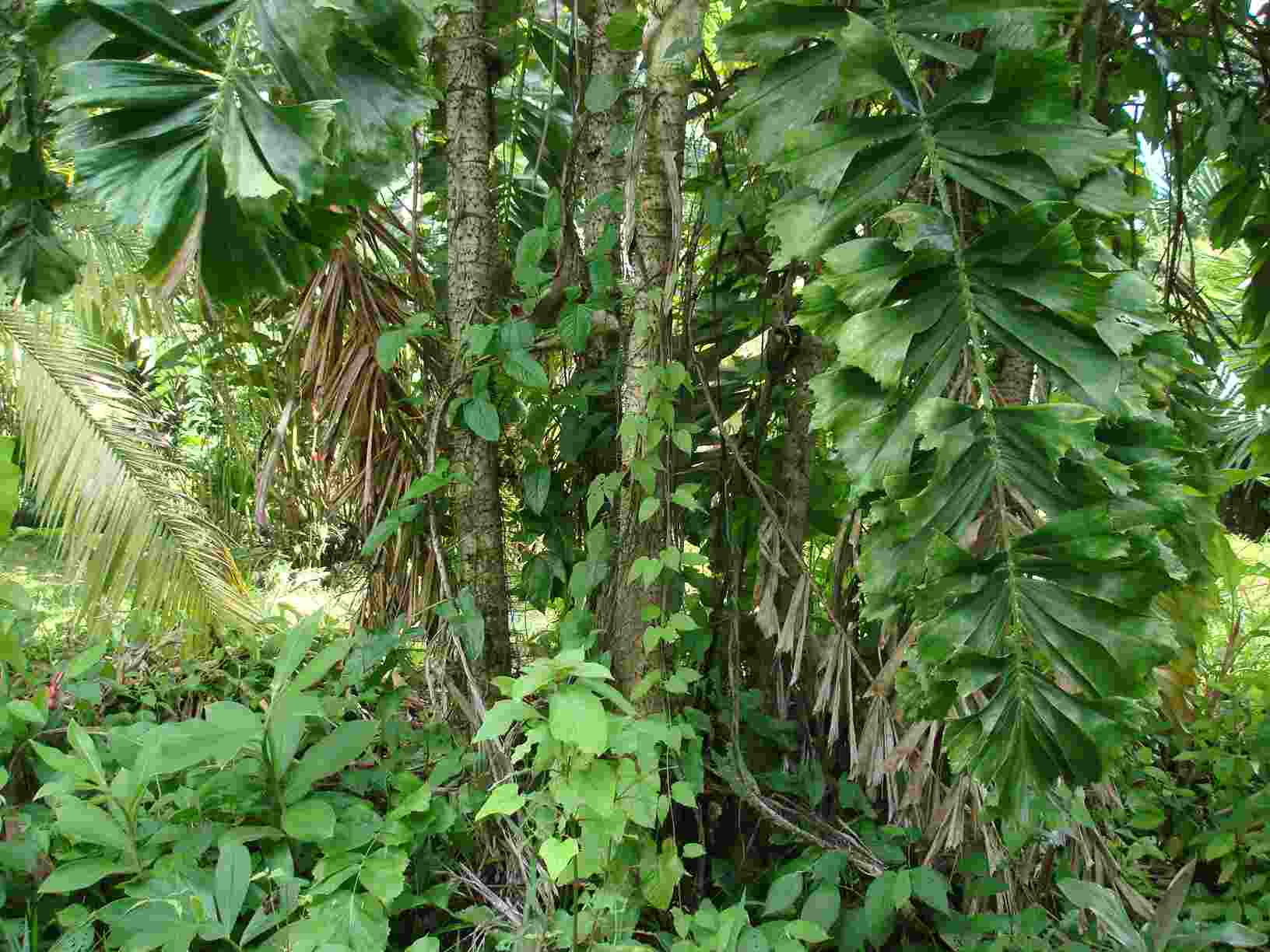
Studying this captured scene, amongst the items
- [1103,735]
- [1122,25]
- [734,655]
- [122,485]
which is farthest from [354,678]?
[1122,25]

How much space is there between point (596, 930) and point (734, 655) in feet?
1.71

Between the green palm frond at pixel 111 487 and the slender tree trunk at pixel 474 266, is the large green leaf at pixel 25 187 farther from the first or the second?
the green palm frond at pixel 111 487

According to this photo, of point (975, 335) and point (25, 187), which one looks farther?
point (25, 187)

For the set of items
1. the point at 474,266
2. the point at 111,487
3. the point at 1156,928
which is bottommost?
the point at 1156,928

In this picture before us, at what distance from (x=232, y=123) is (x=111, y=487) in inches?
81.5

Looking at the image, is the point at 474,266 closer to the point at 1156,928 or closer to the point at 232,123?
the point at 232,123

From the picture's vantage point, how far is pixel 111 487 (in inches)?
101

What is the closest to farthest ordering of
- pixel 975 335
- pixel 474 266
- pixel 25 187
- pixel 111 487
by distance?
1. pixel 975 335
2. pixel 25 187
3. pixel 474 266
4. pixel 111 487

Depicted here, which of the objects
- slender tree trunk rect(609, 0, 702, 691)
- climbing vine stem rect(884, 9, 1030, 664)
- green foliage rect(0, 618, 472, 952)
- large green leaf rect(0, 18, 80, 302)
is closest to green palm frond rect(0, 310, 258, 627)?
green foliage rect(0, 618, 472, 952)

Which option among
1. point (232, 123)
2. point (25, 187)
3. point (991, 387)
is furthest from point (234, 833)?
point (991, 387)

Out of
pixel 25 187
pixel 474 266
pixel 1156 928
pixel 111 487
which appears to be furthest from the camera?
pixel 111 487

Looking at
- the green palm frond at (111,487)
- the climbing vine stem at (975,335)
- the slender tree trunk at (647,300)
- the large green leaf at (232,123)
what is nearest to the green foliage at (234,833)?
the slender tree trunk at (647,300)

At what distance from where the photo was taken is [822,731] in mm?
1969

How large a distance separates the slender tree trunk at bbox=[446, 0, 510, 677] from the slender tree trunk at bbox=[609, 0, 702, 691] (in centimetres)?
41
